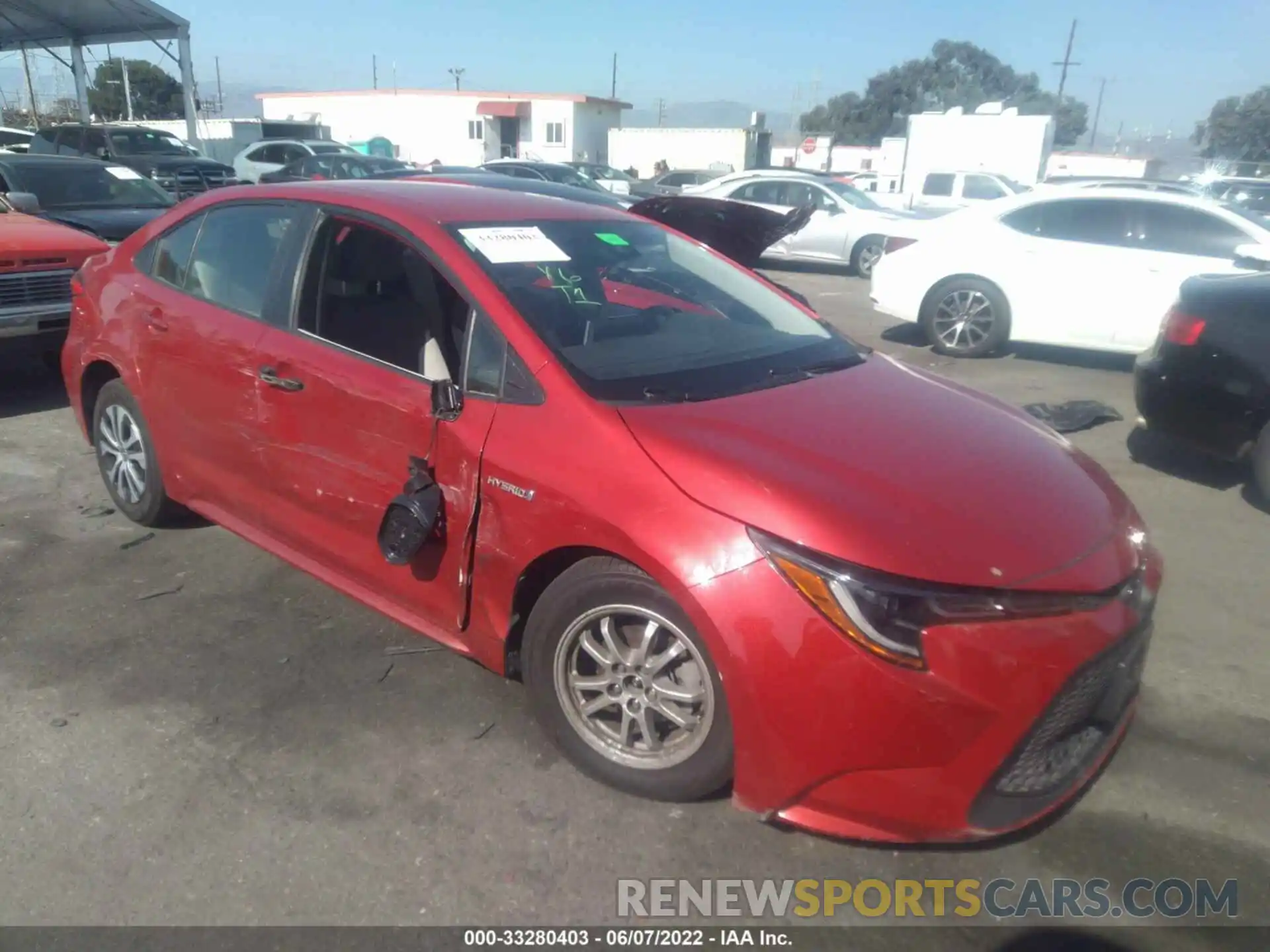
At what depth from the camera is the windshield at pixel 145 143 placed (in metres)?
18.2

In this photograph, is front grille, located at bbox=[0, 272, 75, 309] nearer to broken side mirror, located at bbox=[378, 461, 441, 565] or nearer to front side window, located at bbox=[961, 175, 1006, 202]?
broken side mirror, located at bbox=[378, 461, 441, 565]

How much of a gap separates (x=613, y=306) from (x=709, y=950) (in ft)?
6.47

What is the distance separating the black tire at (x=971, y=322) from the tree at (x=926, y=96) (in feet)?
231

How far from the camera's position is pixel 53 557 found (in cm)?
421

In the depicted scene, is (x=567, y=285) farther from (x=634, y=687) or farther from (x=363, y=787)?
(x=363, y=787)

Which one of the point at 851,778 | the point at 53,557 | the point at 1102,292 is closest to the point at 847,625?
the point at 851,778

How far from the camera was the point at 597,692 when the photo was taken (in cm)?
274

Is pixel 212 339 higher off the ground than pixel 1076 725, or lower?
higher

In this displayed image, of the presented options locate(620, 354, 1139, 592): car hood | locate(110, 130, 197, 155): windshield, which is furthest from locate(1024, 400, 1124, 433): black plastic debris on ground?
locate(110, 130, 197, 155): windshield

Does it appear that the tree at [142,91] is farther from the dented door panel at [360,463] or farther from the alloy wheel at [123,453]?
the dented door panel at [360,463]

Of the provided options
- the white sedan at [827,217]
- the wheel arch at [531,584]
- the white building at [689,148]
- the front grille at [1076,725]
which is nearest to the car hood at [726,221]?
the wheel arch at [531,584]

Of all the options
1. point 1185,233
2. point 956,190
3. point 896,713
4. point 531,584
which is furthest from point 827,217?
point 896,713

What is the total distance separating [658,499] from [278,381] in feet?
5.43

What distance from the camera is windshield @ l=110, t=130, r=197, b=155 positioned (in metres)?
18.2
